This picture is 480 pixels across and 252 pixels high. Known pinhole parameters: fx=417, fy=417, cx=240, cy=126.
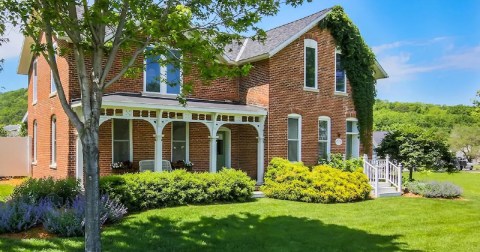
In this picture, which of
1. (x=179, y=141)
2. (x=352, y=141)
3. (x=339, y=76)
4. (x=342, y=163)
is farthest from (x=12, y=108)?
(x=342, y=163)

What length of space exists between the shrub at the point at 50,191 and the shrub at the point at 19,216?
1041mm

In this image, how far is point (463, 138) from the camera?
7169cm

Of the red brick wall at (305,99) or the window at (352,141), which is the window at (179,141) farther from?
the window at (352,141)

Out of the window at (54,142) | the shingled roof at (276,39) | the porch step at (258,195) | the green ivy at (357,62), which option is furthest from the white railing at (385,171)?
the window at (54,142)

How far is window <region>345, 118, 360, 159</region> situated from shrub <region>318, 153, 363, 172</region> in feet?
5.24

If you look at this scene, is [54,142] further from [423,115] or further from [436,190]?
[423,115]

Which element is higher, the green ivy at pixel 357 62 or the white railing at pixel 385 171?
the green ivy at pixel 357 62

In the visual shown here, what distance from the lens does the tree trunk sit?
20.3 ft

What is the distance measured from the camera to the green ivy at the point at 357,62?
62.8 ft

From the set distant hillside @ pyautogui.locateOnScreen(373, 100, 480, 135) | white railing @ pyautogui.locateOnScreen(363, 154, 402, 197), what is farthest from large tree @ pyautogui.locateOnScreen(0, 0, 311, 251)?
distant hillside @ pyautogui.locateOnScreen(373, 100, 480, 135)

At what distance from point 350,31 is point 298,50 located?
311cm

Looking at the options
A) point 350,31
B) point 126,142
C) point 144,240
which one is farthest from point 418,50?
point 144,240

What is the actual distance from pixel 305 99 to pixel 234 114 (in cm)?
381

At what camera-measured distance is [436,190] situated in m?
16.8
